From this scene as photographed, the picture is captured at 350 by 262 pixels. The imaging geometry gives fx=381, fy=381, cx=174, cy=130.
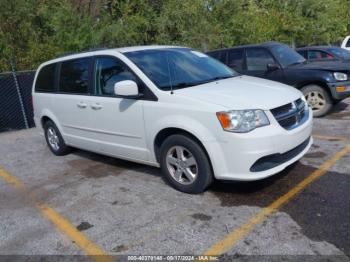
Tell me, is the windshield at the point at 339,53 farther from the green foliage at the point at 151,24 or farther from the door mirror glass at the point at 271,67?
the green foliage at the point at 151,24

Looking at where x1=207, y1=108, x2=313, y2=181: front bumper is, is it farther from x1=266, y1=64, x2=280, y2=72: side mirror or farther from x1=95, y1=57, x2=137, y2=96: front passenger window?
x1=266, y1=64, x2=280, y2=72: side mirror

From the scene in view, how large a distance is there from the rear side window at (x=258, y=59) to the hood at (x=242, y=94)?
149 inches

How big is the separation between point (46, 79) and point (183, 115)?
343cm

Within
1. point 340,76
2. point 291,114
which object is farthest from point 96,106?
point 340,76

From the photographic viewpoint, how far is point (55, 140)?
22.2ft

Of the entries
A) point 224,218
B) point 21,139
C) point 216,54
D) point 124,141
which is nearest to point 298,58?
point 216,54

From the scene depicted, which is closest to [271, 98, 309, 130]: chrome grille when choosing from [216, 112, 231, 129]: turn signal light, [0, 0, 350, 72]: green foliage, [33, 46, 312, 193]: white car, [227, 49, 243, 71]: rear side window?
[33, 46, 312, 193]: white car

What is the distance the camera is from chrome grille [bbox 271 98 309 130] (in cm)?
411

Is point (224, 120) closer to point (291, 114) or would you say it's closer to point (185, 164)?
point (185, 164)

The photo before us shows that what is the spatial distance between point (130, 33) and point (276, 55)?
8.03 metres

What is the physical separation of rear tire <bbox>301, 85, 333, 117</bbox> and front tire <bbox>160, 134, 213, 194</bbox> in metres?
4.59

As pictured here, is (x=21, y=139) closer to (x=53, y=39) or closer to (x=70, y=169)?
(x=70, y=169)

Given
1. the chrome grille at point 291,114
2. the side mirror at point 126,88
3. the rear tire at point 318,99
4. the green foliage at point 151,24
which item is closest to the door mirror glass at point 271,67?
the rear tire at point 318,99

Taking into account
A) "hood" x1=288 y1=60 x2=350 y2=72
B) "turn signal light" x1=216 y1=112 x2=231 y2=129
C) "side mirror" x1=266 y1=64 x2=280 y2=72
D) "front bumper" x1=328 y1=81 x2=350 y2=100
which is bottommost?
"front bumper" x1=328 y1=81 x2=350 y2=100
